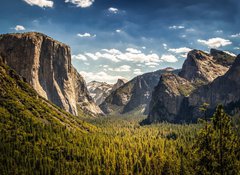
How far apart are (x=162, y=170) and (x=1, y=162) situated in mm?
97079

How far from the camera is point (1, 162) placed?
487 ft

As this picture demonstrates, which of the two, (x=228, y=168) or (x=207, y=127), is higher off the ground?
(x=207, y=127)

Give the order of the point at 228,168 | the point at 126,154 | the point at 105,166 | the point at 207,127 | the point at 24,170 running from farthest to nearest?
1. the point at 126,154
2. the point at 105,166
3. the point at 24,170
4. the point at 207,127
5. the point at 228,168

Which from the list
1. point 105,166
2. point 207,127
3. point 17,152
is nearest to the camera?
point 207,127

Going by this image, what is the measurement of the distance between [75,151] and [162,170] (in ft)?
210

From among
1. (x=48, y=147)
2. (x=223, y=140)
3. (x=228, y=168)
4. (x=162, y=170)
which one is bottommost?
(x=162, y=170)

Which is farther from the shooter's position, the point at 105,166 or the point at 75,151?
the point at 75,151

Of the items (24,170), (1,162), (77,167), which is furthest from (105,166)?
(1,162)

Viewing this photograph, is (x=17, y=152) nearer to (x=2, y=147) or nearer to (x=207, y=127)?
(x=2, y=147)

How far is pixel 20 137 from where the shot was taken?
600 ft

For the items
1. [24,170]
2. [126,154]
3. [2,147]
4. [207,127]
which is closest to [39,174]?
[24,170]

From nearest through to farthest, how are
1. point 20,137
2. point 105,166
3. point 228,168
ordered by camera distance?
point 228,168 → point 105,166 → point 20,137

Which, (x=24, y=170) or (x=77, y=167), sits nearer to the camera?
(x=24, y=170)

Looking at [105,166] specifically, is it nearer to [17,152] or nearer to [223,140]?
[17,152]
